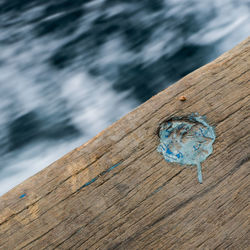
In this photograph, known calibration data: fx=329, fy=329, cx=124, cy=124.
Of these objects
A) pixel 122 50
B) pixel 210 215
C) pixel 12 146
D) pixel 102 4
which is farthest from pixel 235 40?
pixel 210 215

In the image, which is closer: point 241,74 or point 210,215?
point 210,215

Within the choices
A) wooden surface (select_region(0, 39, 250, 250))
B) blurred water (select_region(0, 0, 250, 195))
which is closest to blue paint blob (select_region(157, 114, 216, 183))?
wooden surface (select_region(0, 39, 250, 250))

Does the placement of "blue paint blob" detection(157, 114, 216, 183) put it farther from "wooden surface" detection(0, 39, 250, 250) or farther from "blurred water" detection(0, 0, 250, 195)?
"blurred water" detection(0, 0, 250, 195)

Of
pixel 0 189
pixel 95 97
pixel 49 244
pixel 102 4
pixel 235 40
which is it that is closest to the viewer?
pixel 49 244

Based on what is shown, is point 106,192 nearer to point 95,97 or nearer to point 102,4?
point 95,97

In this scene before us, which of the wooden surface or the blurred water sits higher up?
the wooden surface

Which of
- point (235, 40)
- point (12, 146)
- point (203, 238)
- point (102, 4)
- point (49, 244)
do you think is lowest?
point (235, 40)
